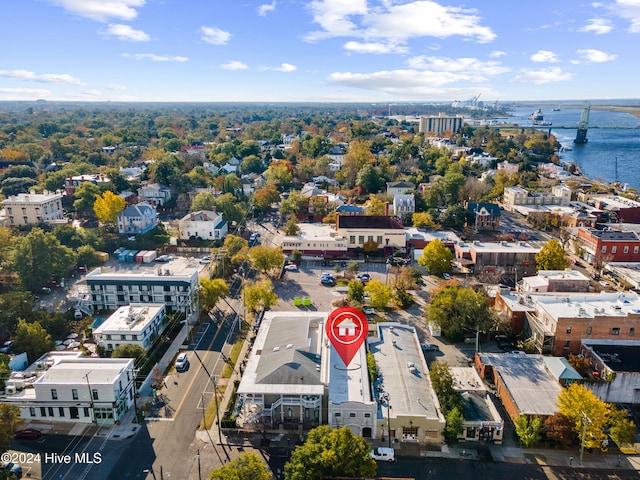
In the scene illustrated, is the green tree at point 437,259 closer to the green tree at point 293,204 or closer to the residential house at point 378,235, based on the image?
the residential house at point 378,235

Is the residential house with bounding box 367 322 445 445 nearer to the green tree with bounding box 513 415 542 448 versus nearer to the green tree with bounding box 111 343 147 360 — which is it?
the green tree with bounding box 513 415 542 448

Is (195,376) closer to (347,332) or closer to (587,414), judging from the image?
(347,332)

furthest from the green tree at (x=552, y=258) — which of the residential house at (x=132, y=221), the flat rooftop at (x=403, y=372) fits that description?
the residential house at (x=132, y=221)

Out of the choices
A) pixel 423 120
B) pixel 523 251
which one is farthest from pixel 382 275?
pixel 423 120

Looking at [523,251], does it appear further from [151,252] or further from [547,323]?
[151,252]

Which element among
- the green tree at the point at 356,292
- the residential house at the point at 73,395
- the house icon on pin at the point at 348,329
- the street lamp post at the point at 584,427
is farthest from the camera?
the green tree at the point at 356,292
